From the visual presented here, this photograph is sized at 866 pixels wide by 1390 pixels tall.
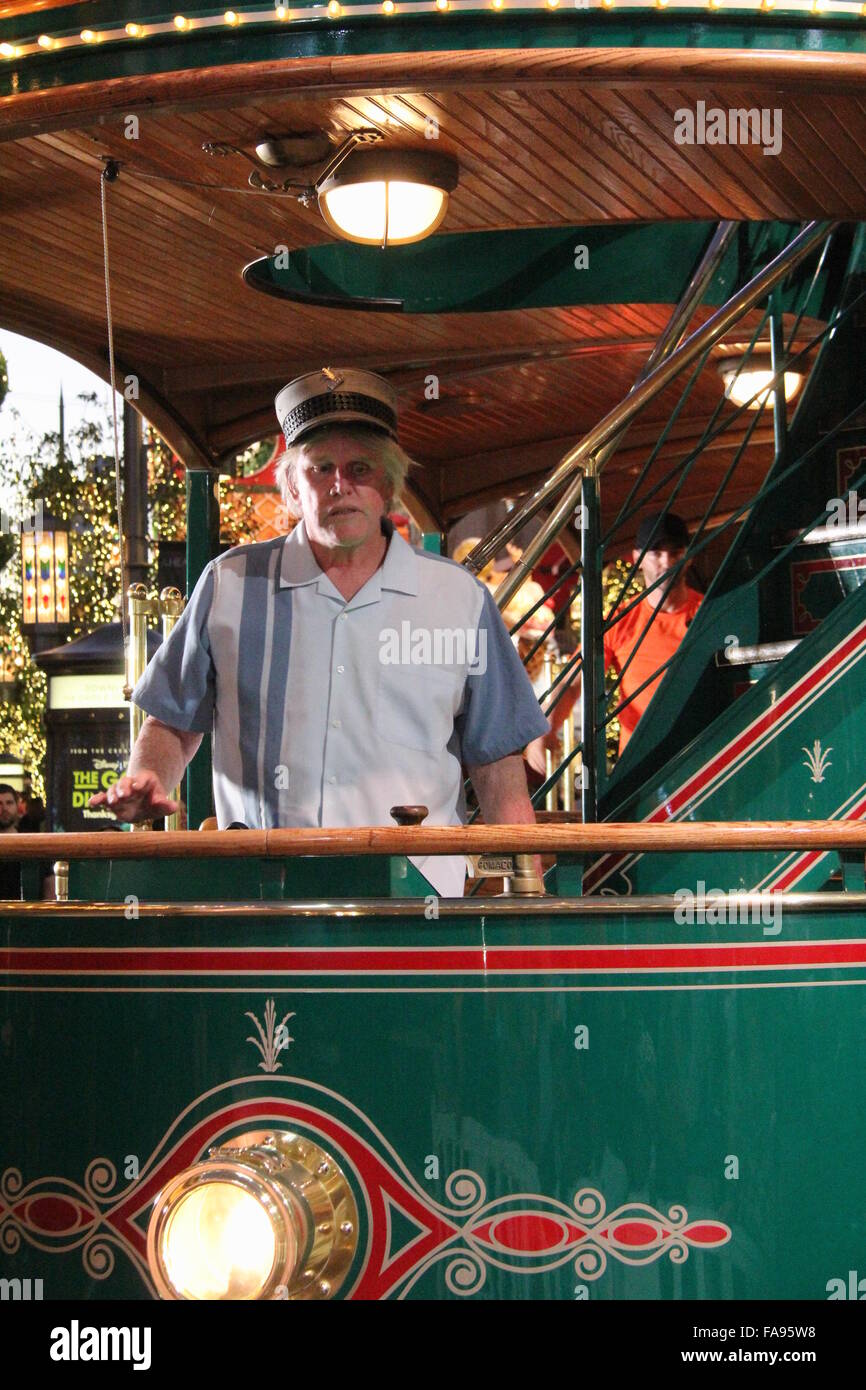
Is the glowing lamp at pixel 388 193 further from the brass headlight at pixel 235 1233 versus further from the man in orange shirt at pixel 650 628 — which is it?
the brass headlight at pixel 235 1233

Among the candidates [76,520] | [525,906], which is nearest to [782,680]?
[525,906]

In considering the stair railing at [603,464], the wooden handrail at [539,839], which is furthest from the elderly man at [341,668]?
the stair railing at [603,464]

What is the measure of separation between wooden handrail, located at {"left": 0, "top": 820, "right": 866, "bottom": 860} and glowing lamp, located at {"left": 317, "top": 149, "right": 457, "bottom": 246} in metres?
1.97

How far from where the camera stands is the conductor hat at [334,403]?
3.79 metres

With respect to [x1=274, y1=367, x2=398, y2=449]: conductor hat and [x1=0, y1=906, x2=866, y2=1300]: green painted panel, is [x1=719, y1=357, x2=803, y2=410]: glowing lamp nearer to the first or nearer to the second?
[x1=274, y1=367, x2=398, y2=449]: conductor hat

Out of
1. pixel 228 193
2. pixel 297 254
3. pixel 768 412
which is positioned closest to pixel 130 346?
pixel 297 254

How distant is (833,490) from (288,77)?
271cm

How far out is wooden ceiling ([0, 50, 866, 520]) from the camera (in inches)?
147

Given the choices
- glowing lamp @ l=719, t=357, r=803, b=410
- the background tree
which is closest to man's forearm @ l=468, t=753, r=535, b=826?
glowing lamp @ l=719, t=357, r=803, b=410

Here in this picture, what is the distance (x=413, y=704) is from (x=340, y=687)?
164mm

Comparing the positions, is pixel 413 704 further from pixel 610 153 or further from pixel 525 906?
pixel 610 153
